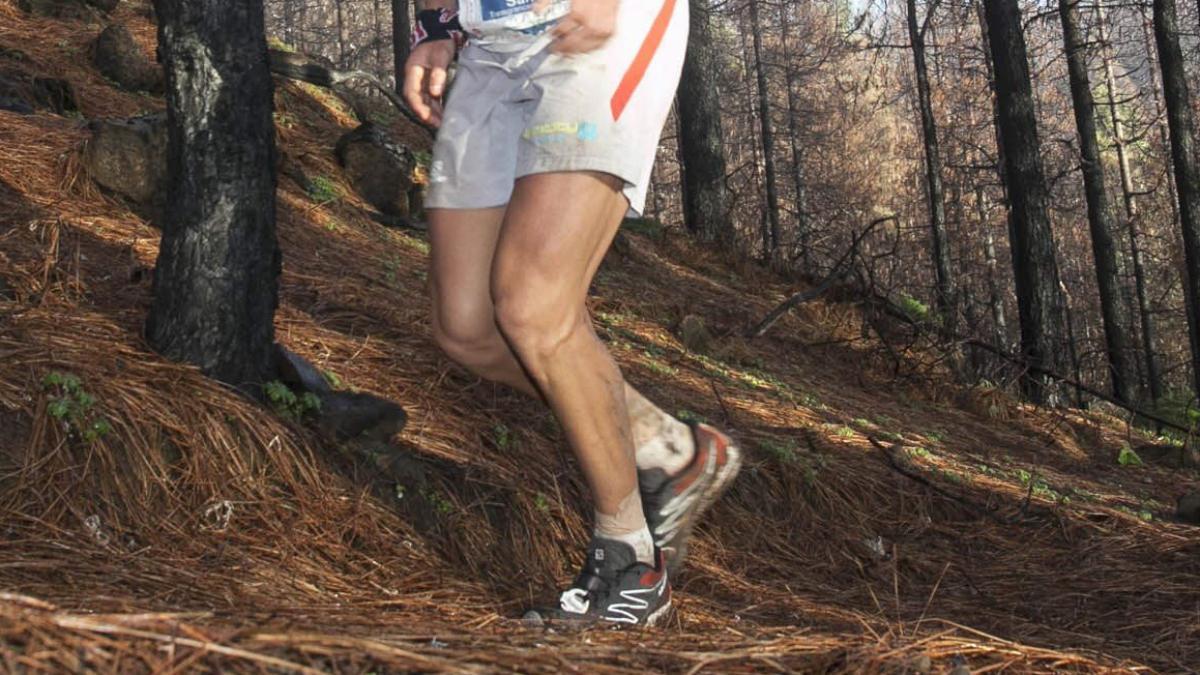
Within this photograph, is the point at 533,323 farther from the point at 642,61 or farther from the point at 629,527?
the point at 642,61

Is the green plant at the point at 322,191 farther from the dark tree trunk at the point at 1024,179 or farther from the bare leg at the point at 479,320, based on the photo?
the dark tree trunk at the point at 1024,179

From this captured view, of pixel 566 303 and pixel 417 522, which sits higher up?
pixel 566 303

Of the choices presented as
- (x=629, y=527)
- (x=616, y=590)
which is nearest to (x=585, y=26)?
(x=629, y=527)

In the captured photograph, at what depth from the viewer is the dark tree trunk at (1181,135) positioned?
13.0 metres

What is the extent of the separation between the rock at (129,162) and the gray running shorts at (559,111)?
2.73 metres

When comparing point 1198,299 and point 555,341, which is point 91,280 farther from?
point 1198,299

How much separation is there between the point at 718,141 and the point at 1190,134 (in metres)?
5.54

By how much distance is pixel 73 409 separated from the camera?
267cm

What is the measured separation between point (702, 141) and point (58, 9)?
6987 millimetres

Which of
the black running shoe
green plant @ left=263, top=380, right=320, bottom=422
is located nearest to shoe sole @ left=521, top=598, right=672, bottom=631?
the black running shoe

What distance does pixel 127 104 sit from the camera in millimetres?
6930

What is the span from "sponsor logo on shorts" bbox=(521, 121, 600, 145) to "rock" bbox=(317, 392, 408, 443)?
1.12 meters

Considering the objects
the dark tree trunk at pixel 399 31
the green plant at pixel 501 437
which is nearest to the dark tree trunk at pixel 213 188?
the green plant at pixel 501 437

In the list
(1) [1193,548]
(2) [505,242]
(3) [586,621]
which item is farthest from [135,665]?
(1) [1193,548]
